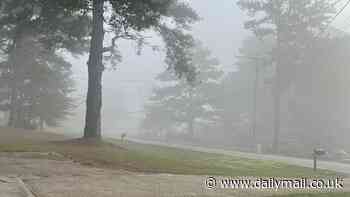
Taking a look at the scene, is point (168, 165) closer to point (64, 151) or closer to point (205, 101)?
point (64, 151)

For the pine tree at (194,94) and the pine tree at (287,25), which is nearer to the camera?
the pine tree at (287,25)

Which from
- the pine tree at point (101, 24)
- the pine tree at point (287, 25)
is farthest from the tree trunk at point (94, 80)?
the pine tree at point (287, 25)

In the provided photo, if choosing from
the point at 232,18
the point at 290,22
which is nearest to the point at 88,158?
the point at 290,22

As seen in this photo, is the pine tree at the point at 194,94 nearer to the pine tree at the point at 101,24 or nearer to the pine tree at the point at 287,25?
the pine tree at the point at 287,25

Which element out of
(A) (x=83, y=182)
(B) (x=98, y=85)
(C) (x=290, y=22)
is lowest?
(A) (x=83, y=182)

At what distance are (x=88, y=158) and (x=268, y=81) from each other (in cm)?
3047

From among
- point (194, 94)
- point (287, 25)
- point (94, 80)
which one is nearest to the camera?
point (94, 80)

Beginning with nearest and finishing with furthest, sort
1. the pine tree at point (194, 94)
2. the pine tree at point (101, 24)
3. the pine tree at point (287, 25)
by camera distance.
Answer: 1. the pine tree at point (101, 24)
2. the pine tree at point (287, 25)
3. the pine tree at point (194, 94)

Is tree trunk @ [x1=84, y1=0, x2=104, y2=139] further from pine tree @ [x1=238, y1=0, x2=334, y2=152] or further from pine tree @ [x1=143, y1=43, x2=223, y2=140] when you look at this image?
pine tree @ [x1=143, y1=43, x2=223, y2=140]

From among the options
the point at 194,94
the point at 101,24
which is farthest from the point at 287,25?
the point at 101,24

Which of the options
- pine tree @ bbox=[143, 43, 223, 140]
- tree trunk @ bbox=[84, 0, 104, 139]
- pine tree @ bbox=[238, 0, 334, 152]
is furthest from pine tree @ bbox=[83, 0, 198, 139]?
pine tree @ bbox=[143, 43, 223, 140]

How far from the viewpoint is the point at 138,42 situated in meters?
24.7

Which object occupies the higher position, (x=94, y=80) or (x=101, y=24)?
(x=101, y=24)

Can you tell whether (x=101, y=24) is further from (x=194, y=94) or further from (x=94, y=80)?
(x=194, y=94)
